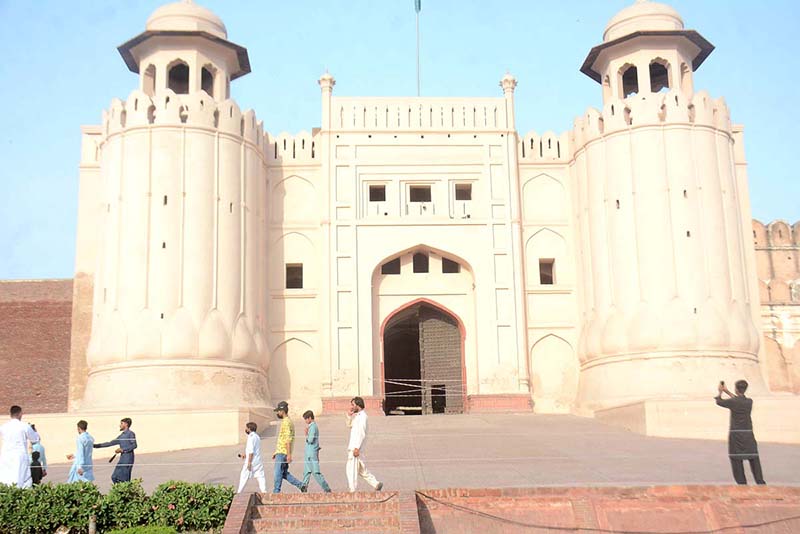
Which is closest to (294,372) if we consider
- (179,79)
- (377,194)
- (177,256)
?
(177,256)

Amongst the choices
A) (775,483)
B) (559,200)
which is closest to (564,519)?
(775,483)

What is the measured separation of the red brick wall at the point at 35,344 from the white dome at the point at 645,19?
55.0ft

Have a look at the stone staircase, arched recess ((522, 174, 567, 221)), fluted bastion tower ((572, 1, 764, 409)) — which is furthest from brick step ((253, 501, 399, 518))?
arched recess ((522, 174, 567, 221))

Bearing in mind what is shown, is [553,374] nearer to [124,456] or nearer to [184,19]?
[184,19]

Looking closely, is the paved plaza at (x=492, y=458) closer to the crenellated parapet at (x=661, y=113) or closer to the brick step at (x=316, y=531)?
the brick step at (x=316, y=531)

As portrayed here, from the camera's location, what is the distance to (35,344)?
27828 mm

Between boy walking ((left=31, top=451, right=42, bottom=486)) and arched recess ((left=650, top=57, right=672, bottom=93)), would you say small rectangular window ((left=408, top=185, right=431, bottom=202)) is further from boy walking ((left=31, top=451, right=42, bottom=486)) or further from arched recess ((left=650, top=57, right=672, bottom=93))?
boy walking ((left=31, top=451, right=42, bottom=486))

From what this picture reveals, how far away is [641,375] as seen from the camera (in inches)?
901

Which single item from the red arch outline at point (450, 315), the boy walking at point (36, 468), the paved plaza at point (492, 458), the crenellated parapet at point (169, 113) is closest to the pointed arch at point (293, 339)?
the red arch outline at point (450, 315)

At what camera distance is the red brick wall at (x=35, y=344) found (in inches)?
1061

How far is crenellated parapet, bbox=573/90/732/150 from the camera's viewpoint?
80.1 ft

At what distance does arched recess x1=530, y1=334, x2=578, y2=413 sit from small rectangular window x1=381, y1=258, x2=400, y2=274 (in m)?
4.06

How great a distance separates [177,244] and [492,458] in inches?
402

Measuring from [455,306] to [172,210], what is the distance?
7595 mm
